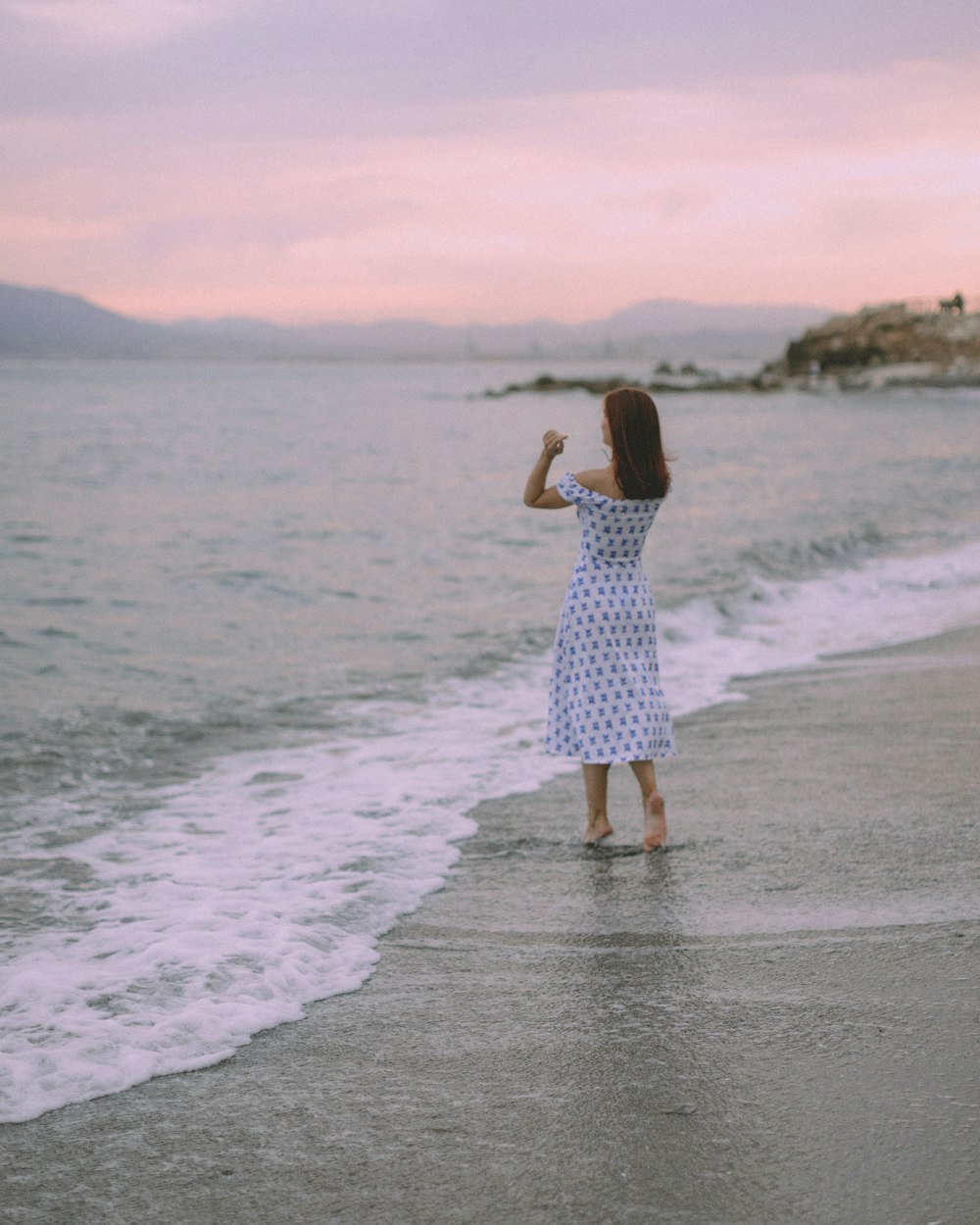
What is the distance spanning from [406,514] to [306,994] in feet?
62.7

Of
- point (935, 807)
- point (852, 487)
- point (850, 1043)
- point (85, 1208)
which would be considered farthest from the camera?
point (852, 487)

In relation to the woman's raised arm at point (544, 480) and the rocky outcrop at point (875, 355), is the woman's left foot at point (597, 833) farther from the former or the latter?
the rocky outcrop at point (875, 355)

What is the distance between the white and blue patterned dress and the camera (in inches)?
193

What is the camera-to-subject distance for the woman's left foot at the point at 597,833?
16.5 ft

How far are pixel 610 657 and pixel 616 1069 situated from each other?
7.22 feet

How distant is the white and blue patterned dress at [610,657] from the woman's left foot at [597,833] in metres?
0.35

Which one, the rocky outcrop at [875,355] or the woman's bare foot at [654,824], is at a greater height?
the rocky outcrop at [875,355]

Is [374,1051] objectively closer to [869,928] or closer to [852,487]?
[869,928]

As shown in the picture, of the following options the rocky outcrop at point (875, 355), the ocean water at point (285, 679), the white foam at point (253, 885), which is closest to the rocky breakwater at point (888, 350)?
the rocky outcrop at point (875, 355)

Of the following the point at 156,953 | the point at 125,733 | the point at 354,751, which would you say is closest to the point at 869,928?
the point at 156,953

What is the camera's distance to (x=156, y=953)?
3869mm

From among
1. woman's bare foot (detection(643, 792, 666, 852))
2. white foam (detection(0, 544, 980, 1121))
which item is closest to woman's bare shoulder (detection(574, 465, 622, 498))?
woman's bare foot (detection(643, 792, 666, 852))

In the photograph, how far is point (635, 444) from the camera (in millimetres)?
4652

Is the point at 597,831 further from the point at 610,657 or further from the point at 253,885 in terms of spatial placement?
the point at 253,885
